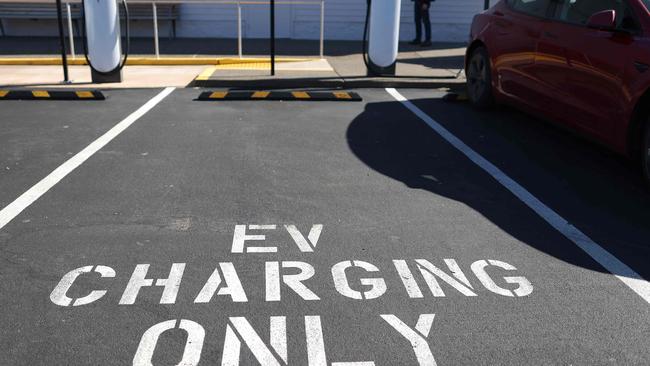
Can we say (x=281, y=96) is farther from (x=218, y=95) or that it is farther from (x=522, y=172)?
(x=522, y=172)

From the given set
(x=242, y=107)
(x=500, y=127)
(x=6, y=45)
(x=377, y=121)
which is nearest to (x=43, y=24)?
(x=6, y=45)

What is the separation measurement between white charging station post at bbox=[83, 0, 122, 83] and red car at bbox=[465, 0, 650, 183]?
5335mm

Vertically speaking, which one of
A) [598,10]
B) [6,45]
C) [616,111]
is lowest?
[6,45]

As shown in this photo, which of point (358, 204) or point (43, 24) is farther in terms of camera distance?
point (43, 24)

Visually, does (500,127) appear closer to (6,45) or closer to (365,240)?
(365,240)

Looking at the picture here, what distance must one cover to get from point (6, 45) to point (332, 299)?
13.8 metres

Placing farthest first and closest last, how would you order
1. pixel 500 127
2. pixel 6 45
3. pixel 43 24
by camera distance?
pixel 43 24 < pixel 6 45 < pixel 500 127

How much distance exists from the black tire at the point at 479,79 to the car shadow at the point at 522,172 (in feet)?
0.59

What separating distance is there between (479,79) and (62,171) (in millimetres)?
5097

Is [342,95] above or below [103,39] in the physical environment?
below

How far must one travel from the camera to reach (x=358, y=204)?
4.88 metres

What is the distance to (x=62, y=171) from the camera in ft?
18.3

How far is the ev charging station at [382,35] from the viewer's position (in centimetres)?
1020

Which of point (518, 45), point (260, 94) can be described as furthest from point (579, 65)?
point (260, 94)
